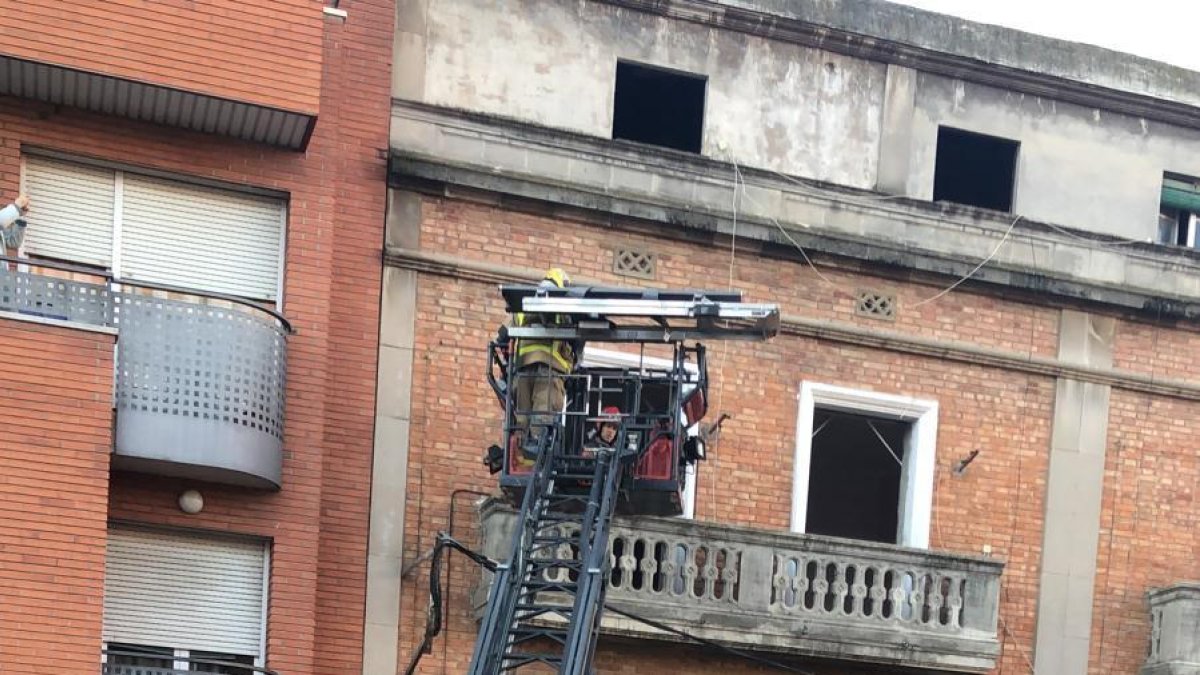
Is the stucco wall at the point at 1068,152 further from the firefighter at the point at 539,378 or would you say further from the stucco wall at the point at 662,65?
the firefighter at the point at 539,378

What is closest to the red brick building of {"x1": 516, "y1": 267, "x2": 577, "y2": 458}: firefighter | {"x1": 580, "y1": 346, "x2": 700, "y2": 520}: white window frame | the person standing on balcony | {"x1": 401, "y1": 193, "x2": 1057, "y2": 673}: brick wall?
the person standing on balcony

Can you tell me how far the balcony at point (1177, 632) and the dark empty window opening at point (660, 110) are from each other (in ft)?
24.0

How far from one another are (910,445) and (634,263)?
391 centimetres

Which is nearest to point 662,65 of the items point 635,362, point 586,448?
point 635,362

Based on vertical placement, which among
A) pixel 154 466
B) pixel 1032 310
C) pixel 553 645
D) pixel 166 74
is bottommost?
pixel 553 645

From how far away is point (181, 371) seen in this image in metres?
21.1

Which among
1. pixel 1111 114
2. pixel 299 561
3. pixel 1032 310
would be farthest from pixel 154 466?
pixel 1111 114

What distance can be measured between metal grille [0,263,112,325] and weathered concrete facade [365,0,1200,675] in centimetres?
366

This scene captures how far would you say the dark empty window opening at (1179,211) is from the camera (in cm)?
2717

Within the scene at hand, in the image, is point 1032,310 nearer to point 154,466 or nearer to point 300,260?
point 300,260

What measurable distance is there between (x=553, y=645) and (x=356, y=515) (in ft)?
7.93

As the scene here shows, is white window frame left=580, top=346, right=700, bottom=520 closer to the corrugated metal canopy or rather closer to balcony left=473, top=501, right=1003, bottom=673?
balcony left=473, top=501, right=1003, bottom=673

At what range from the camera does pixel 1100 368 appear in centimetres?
2603

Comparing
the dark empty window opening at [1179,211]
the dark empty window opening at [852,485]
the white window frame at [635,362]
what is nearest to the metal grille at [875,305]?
the dark empty window opening at [852,485]
